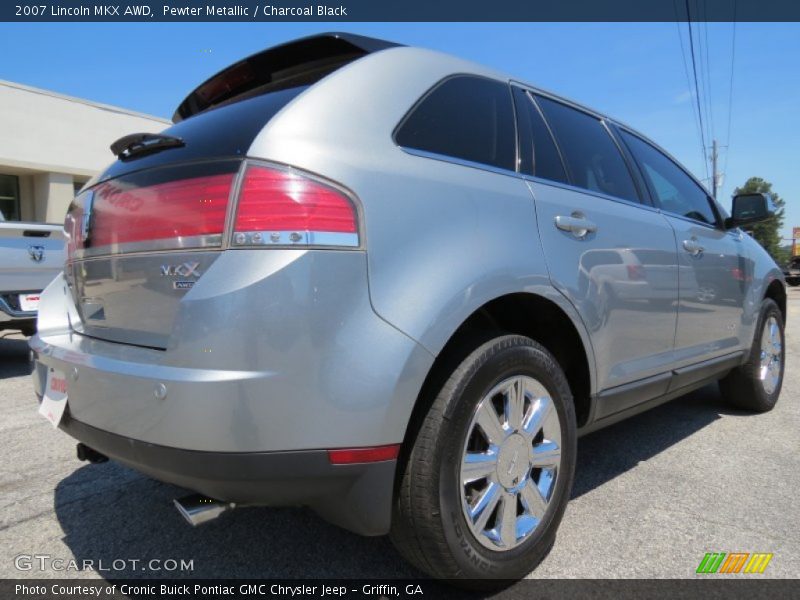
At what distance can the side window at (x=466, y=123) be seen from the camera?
190cm

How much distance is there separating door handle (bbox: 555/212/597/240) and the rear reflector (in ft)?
3.56

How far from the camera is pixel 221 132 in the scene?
1780 millimetres

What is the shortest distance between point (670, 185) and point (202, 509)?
2.97m

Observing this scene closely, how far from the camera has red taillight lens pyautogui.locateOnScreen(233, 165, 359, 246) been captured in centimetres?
152

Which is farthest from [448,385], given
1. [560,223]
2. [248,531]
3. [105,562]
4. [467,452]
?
[105,562]

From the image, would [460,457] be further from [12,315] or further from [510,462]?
[12,315]

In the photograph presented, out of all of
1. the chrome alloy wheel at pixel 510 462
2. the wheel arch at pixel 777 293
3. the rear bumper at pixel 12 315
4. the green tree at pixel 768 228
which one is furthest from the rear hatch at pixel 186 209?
the green tree at pixel 768 228

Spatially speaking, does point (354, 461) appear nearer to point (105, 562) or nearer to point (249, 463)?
point (249, 463)

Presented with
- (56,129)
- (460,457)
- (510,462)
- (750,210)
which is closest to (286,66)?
(460,457)

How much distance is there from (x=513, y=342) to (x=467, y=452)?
0.38m

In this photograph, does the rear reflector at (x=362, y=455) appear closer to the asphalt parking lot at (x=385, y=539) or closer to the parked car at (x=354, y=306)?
the parked car at (x=354, y=306)

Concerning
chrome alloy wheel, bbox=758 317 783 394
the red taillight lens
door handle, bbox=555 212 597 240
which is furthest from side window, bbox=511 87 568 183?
chrome alloy wheel, bbox=758 317 783 394

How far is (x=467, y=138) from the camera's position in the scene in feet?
6.79

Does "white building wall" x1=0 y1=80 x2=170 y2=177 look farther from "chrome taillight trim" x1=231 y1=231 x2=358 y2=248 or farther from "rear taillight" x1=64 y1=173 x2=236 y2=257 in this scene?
"chrome taillight trim" x1=231 y1=231 x2=358 y2=248
